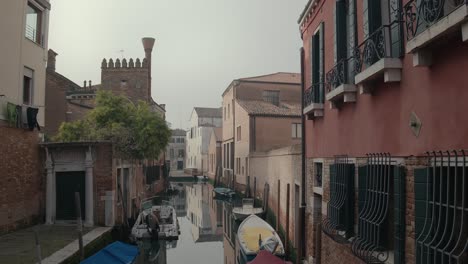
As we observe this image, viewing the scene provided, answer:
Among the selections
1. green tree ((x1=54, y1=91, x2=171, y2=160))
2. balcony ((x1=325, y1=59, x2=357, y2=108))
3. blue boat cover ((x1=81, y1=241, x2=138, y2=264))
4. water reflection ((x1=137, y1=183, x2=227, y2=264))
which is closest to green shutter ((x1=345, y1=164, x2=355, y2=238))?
balcony ((x1=325, y1=59, x2=357, y2=108))

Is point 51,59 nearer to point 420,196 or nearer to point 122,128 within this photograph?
point 122,128

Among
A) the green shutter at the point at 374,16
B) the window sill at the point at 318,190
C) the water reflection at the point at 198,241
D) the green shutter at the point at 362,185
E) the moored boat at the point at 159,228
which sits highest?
the green shutter at the point at 374,16

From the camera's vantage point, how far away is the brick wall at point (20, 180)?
32.8ft

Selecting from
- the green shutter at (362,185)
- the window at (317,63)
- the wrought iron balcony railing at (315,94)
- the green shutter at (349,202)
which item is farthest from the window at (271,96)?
the green shutter at (362,185)

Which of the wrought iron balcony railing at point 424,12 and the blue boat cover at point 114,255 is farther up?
the wrought iron balcony railing at point 424,12

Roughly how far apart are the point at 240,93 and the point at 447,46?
25898 mm

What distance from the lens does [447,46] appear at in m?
3.21

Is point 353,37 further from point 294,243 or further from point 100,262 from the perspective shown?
point 294,243

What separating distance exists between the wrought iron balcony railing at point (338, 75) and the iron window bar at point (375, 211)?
137cm

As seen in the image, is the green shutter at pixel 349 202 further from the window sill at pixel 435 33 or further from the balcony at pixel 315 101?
the window sill at pixel 435 33

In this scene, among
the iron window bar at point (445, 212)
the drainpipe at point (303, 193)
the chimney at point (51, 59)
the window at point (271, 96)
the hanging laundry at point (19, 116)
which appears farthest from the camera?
the window at point (271, 96)

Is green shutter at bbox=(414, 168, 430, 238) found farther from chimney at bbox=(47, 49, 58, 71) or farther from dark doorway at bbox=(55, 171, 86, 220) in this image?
chimney at bbox=(47, 49, 58, 71)

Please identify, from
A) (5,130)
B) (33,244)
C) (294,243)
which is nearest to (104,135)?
(5,130)

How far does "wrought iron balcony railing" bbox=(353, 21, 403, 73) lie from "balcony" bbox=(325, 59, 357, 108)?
0.66m
